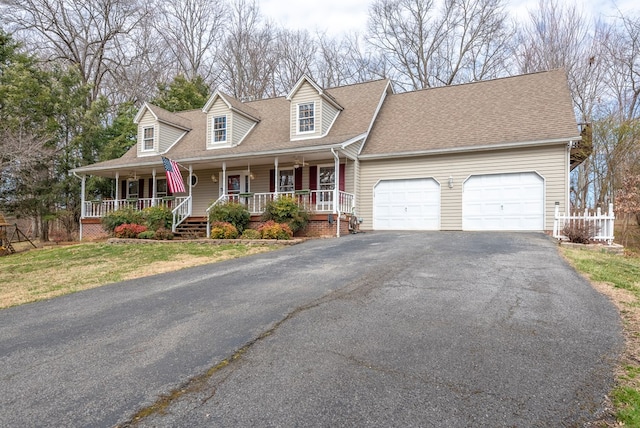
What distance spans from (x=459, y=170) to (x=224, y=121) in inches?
411

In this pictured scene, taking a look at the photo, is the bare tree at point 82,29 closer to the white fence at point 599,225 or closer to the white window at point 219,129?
the white window at point 219,129

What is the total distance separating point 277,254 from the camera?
31.2 ft

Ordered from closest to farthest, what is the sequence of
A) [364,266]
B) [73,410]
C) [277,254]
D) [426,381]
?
[73,410]
[426,381]
[364,266]
[277,254]

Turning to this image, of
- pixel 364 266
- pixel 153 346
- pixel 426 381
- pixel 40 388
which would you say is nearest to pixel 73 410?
pixel 40 388

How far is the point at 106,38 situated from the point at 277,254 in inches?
934

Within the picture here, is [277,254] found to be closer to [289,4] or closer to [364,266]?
[364,266]

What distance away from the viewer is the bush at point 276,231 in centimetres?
1221

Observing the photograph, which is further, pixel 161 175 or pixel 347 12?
pixel 347 12

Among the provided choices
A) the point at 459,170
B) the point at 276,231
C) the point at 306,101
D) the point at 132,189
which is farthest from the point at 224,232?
the point at 132,189

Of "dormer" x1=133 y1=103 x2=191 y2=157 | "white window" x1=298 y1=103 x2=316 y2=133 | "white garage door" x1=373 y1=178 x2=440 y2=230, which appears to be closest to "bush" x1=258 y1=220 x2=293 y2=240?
"white garage door" x1=373 y1=178 x2=440 y2=230

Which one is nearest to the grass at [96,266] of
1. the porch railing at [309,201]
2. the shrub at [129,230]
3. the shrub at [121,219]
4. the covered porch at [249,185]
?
the shrub at [129,230]

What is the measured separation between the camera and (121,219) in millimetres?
15508

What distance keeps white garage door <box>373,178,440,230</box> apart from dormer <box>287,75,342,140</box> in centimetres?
348

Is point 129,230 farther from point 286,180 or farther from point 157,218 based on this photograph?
point 286,180
